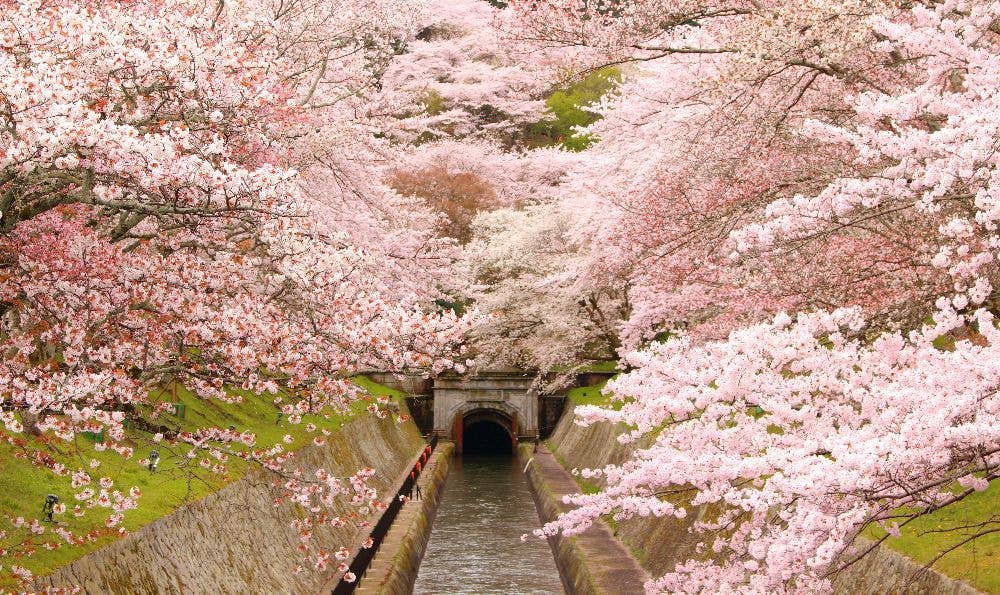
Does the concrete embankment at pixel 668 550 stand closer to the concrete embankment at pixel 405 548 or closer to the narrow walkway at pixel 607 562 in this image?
the narrow walkway at pixel 607 562

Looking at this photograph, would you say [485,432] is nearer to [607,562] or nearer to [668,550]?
[607,562]

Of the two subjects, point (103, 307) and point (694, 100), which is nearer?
point (103, 307)

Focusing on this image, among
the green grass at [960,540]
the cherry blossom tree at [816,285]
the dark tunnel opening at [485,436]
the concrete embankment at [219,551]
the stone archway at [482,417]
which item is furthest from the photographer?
the dark tunnel opening at [485,436]

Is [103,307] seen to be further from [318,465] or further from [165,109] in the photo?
[318,465]

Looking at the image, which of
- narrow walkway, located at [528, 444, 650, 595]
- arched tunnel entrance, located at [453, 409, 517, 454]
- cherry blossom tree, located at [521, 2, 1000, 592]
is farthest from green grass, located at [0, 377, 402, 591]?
arched tunnel entrance, located at [453, 409, 517, 454]

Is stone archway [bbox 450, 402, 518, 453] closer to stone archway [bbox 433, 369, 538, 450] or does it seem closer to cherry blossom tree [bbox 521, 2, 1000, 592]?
stone archway [bbox 433, 369, 538, 450]

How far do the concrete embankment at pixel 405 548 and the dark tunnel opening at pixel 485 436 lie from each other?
737 inches

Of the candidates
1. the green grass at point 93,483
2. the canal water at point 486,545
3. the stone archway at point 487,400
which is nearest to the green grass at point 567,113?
the stone archway at point 487,400

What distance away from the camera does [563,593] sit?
1998 centimetres

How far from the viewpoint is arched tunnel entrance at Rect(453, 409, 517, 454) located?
46.7m

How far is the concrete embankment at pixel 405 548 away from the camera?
1725cm

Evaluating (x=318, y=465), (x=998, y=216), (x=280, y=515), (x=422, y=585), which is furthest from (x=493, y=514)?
(x=998, y=216)

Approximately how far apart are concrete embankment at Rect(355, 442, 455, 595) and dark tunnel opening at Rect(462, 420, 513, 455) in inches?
737

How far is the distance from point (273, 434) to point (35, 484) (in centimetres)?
964
